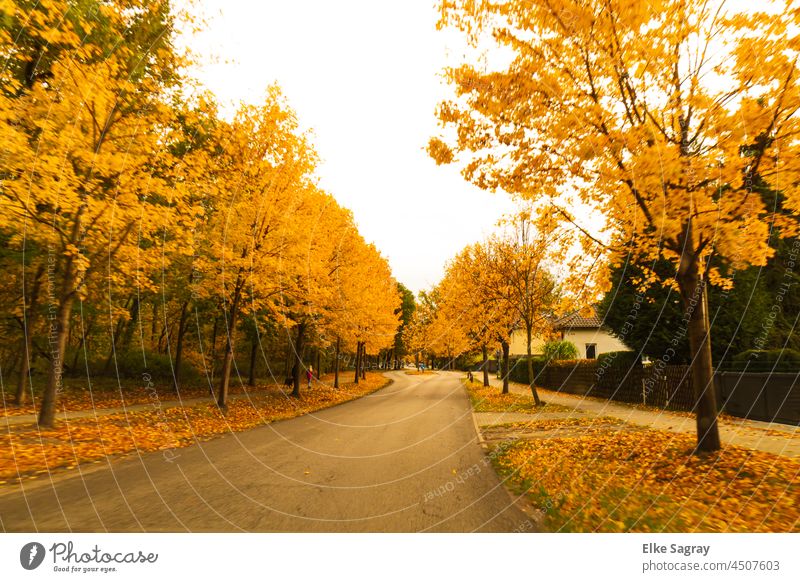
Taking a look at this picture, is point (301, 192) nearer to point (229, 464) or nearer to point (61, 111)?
point (61, 111)

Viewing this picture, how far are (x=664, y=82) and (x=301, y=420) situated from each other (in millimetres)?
13614

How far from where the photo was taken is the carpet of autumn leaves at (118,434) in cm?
750

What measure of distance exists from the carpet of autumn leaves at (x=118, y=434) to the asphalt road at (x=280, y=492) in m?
0.76

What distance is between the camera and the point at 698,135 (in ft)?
19.5

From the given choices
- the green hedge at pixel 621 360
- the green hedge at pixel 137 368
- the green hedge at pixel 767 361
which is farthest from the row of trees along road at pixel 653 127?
the green hedge at pixel 137 368

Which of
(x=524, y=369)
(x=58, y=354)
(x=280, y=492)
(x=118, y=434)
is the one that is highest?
A: (x=58, y=354)

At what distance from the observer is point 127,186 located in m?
9.55

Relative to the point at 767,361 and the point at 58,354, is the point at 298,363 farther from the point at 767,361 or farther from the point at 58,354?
the point at 767,361

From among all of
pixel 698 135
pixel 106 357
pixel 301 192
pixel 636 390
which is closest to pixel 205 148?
pixel 301 192

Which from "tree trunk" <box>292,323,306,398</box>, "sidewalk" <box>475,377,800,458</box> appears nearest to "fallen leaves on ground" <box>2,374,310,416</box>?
"tree trunk" <box>292,323,306,398</box>

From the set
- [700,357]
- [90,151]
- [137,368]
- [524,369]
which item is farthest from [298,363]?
[524,369]

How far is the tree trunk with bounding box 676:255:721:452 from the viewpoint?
6.68 metres

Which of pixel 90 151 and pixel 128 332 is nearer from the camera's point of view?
pixel 90 151

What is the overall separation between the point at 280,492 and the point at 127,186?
811cm
